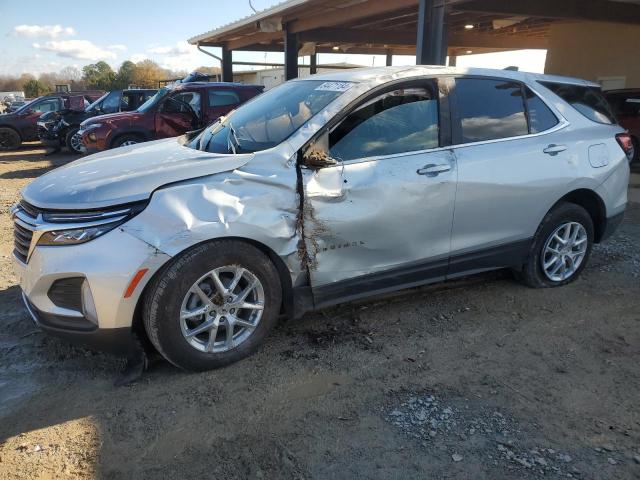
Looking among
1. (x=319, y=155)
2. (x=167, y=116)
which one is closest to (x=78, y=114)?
(x=167, y=116)

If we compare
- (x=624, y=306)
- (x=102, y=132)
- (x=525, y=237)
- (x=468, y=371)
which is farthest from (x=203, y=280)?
(x=102, y=132)

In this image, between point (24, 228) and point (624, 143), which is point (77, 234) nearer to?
point (24, 228)

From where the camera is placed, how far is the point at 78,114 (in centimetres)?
1466

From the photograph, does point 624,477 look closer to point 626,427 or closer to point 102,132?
point 626,427

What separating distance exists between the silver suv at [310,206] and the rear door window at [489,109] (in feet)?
0.04

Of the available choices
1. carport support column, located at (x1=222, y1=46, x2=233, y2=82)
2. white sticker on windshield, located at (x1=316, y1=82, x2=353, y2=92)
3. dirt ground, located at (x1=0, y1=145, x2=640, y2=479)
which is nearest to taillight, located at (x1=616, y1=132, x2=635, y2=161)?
dirt ground, located at (x1=0, y1=145, x2=640, y2=479)

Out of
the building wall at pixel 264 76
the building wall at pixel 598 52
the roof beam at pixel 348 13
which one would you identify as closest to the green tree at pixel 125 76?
the building wall at pixel 264 76

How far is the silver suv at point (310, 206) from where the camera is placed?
9.45 feet

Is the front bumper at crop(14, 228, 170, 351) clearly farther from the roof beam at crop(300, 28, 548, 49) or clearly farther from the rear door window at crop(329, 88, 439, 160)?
the roof beam at crop(300, 28, 548, 49)

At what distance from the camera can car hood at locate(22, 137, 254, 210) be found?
290 centimetres

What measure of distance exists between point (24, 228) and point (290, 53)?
13.4m

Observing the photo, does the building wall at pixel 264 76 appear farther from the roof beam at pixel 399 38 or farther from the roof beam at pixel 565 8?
the roof beam at pixel 565 8

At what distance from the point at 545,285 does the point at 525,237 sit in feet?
2.02

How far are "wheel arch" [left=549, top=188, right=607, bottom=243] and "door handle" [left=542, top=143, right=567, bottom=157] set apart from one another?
388mm
